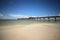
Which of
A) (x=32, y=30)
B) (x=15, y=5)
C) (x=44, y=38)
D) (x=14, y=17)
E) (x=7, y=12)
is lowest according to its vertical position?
(x=44, y=38)

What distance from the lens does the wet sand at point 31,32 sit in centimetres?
181

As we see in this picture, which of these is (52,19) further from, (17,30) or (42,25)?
(17,30)

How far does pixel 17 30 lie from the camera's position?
5.99 ft

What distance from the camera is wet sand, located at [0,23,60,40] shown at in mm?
1811

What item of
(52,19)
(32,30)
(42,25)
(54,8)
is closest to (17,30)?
(32,30)

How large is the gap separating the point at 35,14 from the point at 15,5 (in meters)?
0.51

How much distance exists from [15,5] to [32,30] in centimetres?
70

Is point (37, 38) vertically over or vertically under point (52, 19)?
under

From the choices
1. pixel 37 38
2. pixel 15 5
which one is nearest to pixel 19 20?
pixel 15 5

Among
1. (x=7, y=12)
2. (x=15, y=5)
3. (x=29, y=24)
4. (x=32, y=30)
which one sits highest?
(x=15, y=5)

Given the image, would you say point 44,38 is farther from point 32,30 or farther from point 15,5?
point 15,5

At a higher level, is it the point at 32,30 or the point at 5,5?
the point at 5,5

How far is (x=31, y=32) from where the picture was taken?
1826 mm

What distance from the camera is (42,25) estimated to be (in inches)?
71.4
